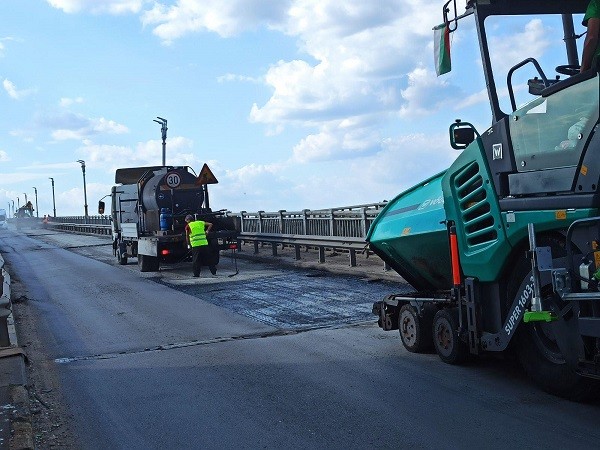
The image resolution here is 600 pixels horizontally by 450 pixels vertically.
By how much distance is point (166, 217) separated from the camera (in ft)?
68.7

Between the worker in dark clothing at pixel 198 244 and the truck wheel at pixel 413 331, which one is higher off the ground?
the worker in dark clothing at pixel 198 244

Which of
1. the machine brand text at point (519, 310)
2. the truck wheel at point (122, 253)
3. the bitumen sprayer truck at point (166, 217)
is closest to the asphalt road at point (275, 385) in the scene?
the machine brand text at point (519, 310)

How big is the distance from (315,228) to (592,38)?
15.0 meters

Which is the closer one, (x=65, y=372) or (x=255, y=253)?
(x=65, y=372)

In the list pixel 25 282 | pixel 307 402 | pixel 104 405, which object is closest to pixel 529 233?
pixel 307 402

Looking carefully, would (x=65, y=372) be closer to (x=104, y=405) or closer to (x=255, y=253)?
(x=104, y=405)

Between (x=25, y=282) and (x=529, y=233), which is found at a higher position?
(x=529, y=233)

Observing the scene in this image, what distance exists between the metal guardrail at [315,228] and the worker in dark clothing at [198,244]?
2785 mm

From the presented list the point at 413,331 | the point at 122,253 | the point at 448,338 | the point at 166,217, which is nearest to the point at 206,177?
the point at 166,217

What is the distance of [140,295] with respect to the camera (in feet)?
48.6

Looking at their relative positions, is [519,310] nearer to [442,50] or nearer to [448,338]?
[448,338]

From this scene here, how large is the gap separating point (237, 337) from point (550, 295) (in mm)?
4851

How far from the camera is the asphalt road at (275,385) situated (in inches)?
206

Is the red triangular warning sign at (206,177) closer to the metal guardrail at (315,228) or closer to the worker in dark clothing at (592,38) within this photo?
the metal guardrail at (315,228)
